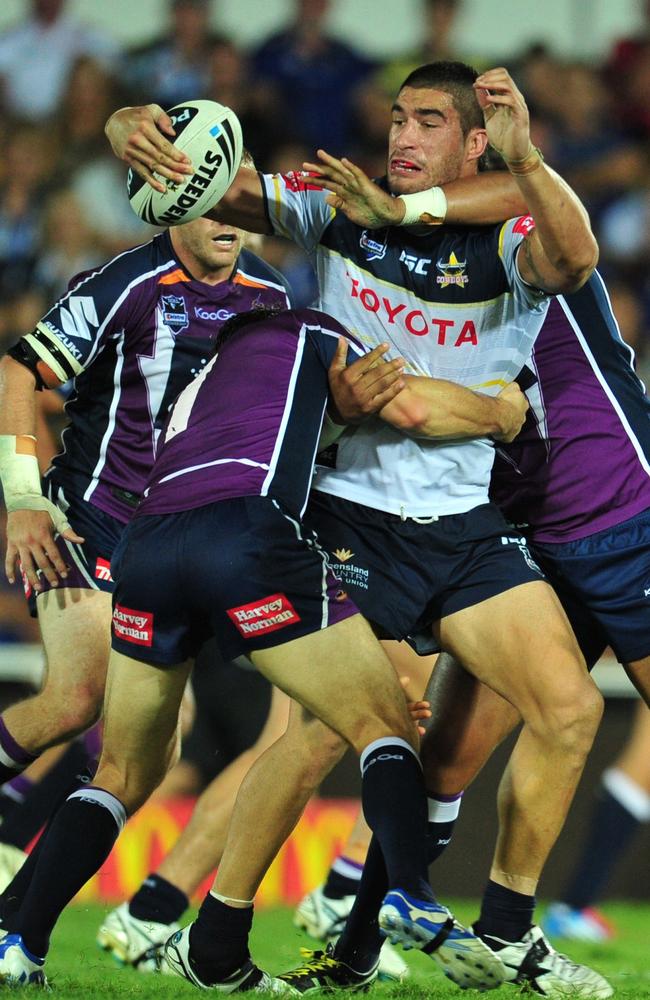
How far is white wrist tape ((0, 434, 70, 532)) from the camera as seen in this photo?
453 centimetres

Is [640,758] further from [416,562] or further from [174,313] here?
[174,313]

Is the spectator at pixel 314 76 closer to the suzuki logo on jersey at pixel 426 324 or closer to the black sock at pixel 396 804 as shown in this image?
the suzuki logo on jersey at pixel 426 324

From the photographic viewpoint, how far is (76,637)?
482 centimetres

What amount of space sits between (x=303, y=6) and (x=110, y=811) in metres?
7.80

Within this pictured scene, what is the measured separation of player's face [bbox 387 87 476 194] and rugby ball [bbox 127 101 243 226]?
515 mm

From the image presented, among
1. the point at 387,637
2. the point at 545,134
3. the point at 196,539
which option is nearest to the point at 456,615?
the point at 387,637

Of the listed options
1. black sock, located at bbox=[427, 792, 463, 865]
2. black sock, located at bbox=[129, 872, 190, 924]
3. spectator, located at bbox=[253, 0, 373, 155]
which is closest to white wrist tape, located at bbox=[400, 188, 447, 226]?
black sock, located at bbox=[427, 792, 463, 865]

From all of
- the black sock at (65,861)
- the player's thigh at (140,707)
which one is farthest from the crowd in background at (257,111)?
the black sock at (65,861)

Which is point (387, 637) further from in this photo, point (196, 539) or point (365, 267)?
point (365, 267)

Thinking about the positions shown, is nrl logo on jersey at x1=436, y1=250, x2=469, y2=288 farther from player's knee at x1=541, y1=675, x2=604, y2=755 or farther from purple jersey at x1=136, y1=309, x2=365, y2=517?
player's knee at x1=541, y1=675, x2=604, y2=755

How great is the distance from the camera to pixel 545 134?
32.7 feet

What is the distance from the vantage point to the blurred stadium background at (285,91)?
9695 millimetres

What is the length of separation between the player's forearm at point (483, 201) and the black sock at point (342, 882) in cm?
243

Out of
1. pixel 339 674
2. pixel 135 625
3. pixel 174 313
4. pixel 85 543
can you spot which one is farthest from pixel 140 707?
pixel 174 313
